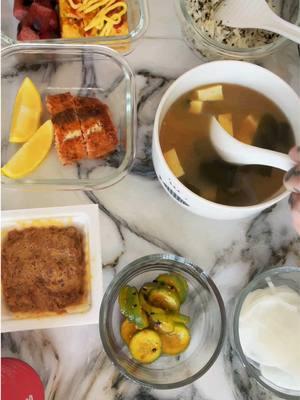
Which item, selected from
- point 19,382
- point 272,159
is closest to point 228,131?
point 272,159

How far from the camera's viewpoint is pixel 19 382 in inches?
35.6

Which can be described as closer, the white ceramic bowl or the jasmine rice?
the white ceramic bowl

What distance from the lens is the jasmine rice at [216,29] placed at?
3.19 feet

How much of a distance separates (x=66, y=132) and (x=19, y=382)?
40cm

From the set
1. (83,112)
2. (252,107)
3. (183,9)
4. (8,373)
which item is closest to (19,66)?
(83,112)

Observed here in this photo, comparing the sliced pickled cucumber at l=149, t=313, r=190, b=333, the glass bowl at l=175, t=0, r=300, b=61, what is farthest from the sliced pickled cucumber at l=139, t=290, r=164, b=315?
the glass bowl at l=175, t=0, r=300, b=61

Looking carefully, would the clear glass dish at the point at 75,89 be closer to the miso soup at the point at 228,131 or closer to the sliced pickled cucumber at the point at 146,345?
the miso soup at the point at 228,131

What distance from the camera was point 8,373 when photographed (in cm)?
91

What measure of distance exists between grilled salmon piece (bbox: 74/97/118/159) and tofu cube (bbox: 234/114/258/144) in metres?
0.20

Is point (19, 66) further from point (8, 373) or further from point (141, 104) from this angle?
point (8, 373)

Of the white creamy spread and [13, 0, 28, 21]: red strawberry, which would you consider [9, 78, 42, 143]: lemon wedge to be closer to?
[13, 0, 28, 21]: red strawberry

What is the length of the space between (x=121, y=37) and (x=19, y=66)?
0.59 ft

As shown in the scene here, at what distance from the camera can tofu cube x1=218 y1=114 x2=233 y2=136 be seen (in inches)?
36.7

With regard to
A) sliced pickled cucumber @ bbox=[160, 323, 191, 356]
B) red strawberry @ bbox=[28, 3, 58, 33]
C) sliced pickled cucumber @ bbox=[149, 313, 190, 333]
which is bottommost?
sliced pickled cucumber @ bbox=[160, 323, 191, 356]
